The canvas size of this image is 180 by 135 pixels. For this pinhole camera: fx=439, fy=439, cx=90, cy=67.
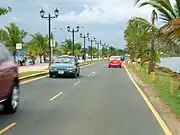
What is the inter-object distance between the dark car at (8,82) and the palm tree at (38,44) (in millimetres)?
67561

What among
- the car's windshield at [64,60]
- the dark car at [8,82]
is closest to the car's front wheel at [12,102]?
the dark car at [8,82]

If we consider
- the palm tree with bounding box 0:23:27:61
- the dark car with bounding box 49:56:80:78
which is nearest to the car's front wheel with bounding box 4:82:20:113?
the dark car with bounding box 49:56:80:78

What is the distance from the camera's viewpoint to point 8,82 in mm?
11547

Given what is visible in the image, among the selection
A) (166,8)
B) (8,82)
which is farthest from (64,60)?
(8,82)

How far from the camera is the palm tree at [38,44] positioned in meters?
80.7

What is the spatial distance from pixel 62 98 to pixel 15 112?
4.20m

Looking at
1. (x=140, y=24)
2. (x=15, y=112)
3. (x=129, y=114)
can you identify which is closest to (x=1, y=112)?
(x=15, y=112)

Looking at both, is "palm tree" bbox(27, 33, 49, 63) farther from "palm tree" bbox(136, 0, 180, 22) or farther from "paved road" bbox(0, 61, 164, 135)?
"paved road" bbox(0, 61, 164, 135)

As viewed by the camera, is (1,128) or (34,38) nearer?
(1,128)

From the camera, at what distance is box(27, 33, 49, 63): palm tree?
80.7m

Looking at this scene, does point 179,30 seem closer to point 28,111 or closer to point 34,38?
point 28,111

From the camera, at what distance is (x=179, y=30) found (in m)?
14.5

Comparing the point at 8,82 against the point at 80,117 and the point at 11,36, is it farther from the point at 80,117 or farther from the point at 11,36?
the point at 11,36

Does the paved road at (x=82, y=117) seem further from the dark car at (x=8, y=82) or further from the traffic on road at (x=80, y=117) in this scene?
the dark car at (x=8, y=82)
